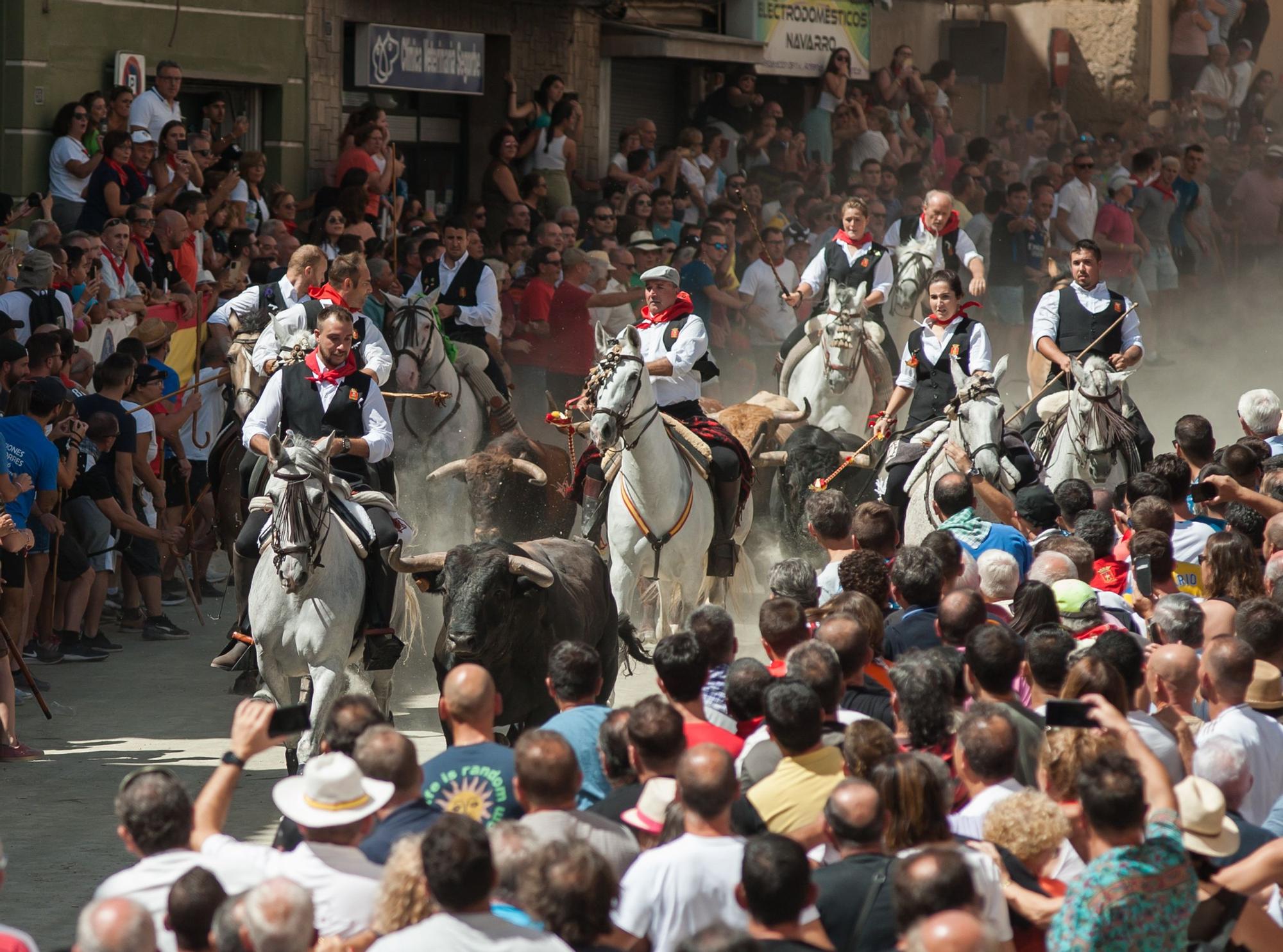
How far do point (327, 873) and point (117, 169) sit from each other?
36.1 ft

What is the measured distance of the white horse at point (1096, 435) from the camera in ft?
41.4

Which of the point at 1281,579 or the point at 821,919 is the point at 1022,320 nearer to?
the point at 1281,579

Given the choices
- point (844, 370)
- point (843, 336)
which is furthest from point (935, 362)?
point (844, 370)

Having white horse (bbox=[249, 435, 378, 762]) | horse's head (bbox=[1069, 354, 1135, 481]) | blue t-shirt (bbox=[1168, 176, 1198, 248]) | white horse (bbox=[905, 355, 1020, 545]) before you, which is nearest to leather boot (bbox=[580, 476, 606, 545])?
Result: white horse (bbox=[905, 355, 1020, 545])

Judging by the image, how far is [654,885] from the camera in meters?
5.05

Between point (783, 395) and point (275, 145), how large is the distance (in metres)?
6.65

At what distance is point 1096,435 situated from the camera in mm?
12617

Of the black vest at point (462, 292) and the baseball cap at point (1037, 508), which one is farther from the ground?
the black vest at point (462, 292)

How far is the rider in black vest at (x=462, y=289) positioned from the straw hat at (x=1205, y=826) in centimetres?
968

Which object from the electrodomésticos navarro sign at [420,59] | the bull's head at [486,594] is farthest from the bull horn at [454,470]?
the electrodomésticos navarro sign at [420,59]

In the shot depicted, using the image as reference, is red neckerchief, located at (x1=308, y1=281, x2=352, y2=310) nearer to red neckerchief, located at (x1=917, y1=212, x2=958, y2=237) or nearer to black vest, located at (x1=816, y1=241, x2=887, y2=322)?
black vest, located at (x1=816, y1=241, x2=887, y2=322)

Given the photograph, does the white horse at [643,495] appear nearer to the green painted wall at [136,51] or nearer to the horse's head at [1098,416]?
the horse's head at [1098,416]

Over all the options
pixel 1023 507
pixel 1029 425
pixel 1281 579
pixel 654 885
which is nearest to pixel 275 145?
pixel 1029 425

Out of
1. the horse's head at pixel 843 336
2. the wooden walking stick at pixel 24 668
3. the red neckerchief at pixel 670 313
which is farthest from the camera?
the horse's head at pixel 843 336
